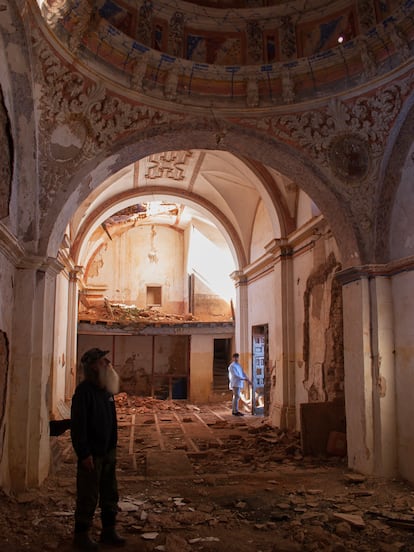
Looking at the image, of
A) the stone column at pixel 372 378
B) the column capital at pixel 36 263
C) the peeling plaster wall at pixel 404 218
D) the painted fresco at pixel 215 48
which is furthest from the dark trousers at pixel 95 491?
the painted fresco at pixel 215 48

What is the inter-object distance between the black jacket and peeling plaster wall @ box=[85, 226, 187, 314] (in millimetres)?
18038

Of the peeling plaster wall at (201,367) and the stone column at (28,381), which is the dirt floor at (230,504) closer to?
the stone column at (28,381)

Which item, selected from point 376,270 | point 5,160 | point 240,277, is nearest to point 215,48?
point 5,160

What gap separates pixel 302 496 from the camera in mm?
6016

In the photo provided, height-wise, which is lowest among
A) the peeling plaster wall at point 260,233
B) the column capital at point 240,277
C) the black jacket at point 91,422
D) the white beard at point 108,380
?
the black jacket at point 91,422

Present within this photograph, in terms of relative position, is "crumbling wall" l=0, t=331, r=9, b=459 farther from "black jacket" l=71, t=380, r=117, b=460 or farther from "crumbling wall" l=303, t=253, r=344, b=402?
"crumbling wall" l=303, t=253, r=344, b=402

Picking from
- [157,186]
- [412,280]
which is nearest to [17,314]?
[412,280]

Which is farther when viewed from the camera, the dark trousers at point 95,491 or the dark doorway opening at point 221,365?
the dark doorway opening at point 221,365

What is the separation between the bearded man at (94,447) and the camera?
4145 millimetres

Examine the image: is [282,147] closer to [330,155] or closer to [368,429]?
[330,155]

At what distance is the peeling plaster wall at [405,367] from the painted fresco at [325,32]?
3.55 meters

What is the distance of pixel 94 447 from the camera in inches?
167

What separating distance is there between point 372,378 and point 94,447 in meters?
4.37

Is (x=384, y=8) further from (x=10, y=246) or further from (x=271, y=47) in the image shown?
(x=10, y=246)
